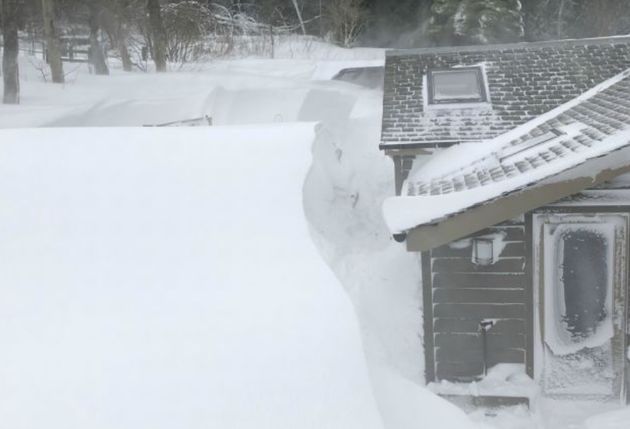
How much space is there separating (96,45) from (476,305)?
16.1 metres

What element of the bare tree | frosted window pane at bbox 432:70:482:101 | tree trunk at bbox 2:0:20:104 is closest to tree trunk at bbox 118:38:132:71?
tree trunk at bbox 2:0:20:104

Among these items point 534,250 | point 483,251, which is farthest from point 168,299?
point 534,250

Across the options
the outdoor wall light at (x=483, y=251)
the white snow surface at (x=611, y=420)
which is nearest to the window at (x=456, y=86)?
the outdoor wall light at (x=483, y=251)

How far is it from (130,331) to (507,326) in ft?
12.3

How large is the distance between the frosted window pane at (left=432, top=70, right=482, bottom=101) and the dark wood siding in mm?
2969

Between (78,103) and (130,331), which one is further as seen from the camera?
(78,103)

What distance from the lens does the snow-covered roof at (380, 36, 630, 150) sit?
8953mm

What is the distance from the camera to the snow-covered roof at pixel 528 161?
20.6 feet

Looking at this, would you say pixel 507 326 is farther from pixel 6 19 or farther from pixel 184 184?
pixel 6 19

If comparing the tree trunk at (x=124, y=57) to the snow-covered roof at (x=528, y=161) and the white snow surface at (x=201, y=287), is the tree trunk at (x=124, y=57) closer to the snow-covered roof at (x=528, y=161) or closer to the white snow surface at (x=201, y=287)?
the white snow surface at (x=201, y=287)

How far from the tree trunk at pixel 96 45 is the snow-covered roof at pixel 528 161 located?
14.1m

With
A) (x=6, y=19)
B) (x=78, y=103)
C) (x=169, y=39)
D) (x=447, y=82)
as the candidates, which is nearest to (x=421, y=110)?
(x=447, y=82)

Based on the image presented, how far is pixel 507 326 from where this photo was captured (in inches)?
286

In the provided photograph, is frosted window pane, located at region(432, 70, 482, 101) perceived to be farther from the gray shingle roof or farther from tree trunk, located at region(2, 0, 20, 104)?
tree trunk, located at region(2, 0, 20, 104)
